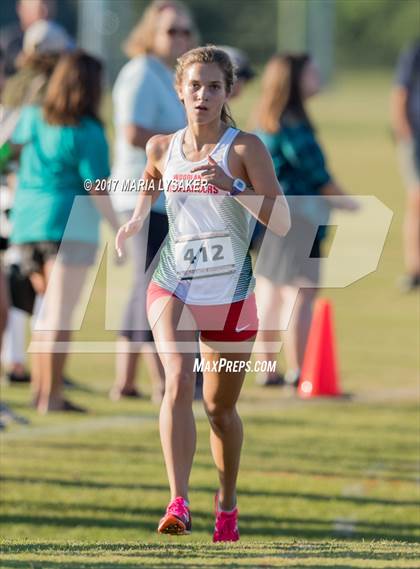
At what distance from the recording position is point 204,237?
5.90 metres

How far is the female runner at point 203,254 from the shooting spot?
5848 mm

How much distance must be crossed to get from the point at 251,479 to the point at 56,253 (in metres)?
2.20

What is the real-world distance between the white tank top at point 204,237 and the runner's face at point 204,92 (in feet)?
0.40

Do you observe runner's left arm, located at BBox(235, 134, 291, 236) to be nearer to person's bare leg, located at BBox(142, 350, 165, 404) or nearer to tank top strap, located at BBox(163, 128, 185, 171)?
tank top strap, located at BBox(163, 128, 185, 171)

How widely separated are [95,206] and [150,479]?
1919mm

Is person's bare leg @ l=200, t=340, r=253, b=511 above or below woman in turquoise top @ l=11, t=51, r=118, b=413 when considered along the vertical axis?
below

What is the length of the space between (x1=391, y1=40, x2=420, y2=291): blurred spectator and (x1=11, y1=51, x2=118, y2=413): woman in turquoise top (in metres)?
6.58

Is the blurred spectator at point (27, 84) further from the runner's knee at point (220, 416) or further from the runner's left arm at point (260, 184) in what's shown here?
the runner's left arm at point (260, 184)

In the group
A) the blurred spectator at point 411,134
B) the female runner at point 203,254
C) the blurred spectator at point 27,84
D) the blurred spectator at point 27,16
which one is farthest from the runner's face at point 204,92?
the blurred spectator at point 411,134

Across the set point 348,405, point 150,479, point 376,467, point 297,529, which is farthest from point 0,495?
point 348,405

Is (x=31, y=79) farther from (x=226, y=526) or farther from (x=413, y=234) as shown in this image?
(x=413, y=234)

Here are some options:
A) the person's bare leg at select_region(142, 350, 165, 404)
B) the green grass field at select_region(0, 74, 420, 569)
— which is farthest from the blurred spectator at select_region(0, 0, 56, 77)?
the person's bare leg at select_region(142, 350, 165, 404)

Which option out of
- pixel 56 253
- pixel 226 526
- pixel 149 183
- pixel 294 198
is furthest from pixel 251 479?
pixel 294 198

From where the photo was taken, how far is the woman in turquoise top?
9.12 meters
